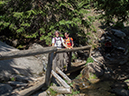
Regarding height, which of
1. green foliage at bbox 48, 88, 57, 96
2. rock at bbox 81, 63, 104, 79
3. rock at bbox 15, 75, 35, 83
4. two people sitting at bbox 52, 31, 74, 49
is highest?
two people sitting at bbox 52, 31, 74, 49

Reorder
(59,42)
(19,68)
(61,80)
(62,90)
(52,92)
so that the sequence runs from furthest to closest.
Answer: (59,42) < (19,68) < (61,80) < (52,92) < (62,90)

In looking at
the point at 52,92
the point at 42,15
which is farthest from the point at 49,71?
the point at 42,15

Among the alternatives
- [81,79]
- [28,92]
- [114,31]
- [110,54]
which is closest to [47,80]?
[28,92]

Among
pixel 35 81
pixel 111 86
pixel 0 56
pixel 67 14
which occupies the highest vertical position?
pixel 67 14

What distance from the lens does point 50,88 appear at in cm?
527

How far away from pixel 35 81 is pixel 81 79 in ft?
12.1

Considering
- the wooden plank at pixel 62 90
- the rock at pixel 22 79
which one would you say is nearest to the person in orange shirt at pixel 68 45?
the wooden plank at pixel 62 90

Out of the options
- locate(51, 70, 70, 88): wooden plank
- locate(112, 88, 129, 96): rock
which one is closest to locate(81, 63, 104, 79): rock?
locate(112, 88, 129, 96): rock

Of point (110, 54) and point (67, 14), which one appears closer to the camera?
point (67, 14)

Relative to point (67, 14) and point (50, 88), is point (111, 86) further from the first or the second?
point (67, 14)

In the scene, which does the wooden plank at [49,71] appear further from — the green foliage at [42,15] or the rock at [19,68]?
the green foliage at [42,15]

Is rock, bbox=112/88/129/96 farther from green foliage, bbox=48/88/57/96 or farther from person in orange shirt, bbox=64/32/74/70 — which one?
green foliage, bbox=48/88/57/96

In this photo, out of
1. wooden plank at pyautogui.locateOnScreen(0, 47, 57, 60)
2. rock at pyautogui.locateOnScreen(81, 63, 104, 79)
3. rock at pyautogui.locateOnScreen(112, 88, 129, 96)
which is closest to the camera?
wooden plank at pyautogui.locateOnScreen(0, 47, 57, 60)

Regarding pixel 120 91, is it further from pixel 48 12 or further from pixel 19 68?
pixel 48 12
